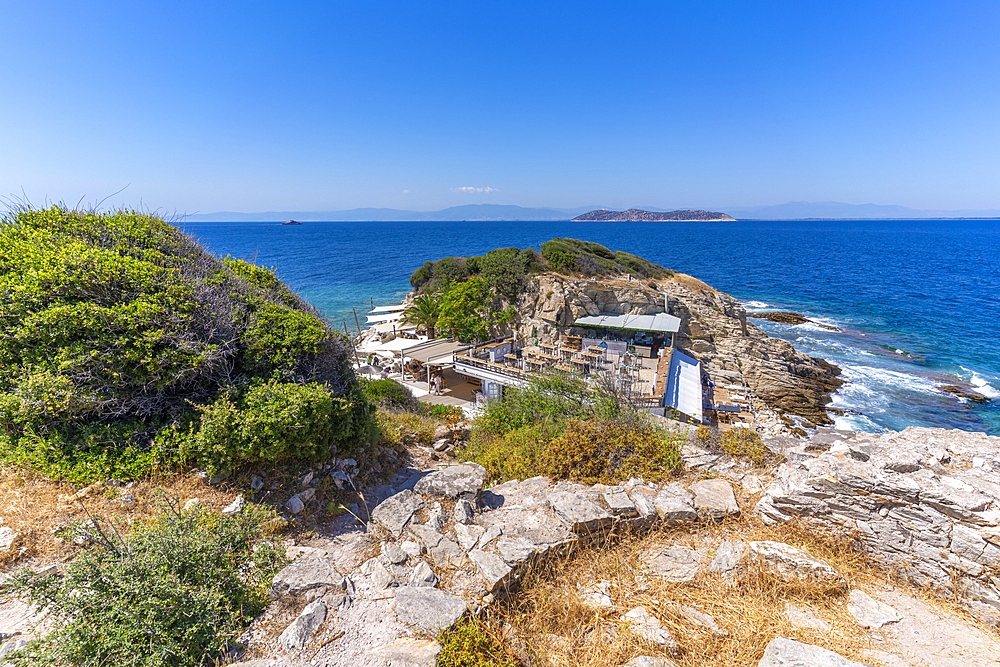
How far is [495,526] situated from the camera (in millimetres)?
5477

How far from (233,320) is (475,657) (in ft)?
20.6

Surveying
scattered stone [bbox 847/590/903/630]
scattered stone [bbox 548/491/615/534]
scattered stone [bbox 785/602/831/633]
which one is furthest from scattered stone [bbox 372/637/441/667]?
Result: scattered stone [bbox 847/590/903/630]

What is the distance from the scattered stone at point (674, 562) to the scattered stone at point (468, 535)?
7.11 ft

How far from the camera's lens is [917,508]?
16.2 ft

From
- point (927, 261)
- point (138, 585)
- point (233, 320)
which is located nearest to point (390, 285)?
point (233, 320)

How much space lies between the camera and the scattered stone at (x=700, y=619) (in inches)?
165

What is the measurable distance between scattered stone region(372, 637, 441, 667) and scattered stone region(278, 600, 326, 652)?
0.67 m

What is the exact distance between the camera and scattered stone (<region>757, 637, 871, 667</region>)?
3504 millimetres

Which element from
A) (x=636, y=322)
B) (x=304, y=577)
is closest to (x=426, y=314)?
(x=636, y=322)

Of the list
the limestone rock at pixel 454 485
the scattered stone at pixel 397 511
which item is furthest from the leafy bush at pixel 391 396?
the scattered stone at pixel 397 511

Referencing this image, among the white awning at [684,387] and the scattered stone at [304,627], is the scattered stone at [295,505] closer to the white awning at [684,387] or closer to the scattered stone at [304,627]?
the scattered stone at [304,627]

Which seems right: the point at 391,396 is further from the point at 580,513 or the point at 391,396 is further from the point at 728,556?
the point at 728,556

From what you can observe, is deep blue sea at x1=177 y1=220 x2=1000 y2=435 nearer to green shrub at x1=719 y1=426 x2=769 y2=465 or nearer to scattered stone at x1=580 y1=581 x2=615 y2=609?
scattered stone at x1=580 y1=581 x2=615 y2=609

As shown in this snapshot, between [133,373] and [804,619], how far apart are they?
9222 mm
